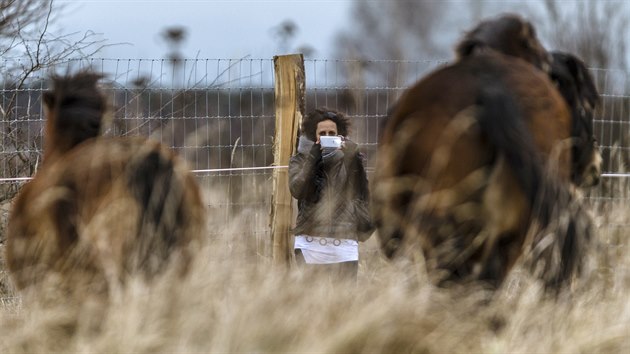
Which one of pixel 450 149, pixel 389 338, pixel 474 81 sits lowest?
pixel 389 338

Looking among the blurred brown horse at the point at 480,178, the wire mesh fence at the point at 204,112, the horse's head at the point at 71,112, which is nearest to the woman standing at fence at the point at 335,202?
the wire mesh fence at the point at 204,112

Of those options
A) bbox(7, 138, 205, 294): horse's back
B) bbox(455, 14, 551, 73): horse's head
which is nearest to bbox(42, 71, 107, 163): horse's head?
bbox(7, 138, 205, 294): horse's back

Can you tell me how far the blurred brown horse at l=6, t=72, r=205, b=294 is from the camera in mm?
4723

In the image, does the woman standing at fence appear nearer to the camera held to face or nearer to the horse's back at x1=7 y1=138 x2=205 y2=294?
the camera held to face

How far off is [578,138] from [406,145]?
89 cm

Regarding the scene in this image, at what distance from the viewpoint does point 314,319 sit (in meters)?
4.02

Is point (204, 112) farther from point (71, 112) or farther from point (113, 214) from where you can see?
point (113, 214)

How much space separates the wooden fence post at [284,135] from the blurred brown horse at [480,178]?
3590 mm

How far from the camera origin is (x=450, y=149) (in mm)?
4535

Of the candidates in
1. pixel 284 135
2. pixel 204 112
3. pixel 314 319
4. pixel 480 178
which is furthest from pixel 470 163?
pixel 204 112

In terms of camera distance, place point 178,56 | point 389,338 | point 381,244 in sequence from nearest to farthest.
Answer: point 389,338 → point 381,244 → point 178,56

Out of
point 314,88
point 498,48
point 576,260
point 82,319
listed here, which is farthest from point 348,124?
point 82,319

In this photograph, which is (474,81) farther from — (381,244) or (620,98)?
(620,98)

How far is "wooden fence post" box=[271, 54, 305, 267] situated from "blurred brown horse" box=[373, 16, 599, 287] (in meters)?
3.59
